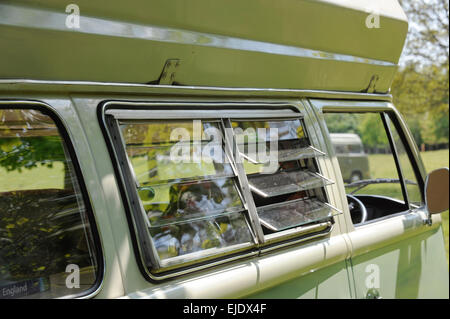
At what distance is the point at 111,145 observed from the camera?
175 cm

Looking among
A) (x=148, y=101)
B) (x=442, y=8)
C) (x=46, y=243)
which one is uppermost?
(x=442, y=8)

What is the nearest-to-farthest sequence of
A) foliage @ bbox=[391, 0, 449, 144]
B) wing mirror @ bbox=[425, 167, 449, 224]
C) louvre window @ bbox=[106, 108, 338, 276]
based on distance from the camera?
louvre window @ bbox=[106, 108, 338, 276]
wing mirror @ bbox=[425, 167, 449, 224]
foliage @ bbox=[391, 0, 449, 144]

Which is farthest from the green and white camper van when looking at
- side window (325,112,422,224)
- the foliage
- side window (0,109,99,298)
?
the foliage

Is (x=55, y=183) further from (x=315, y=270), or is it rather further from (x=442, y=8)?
(x=442, y=8)

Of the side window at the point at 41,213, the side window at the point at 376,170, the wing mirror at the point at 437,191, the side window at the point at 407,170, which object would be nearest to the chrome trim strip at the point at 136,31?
the side window at the point at 41,213

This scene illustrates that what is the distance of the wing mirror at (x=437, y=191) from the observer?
300 cm

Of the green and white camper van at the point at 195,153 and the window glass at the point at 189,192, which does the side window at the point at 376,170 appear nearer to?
the green and white camper van at the point at 195,153

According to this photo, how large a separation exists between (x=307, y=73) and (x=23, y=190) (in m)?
1.76

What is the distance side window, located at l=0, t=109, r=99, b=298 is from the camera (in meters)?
1.55

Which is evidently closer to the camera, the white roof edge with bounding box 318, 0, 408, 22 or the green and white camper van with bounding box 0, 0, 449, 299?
the green and white camper van with bounding box 0, 0, 449, 299

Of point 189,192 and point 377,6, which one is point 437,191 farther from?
point 189,192

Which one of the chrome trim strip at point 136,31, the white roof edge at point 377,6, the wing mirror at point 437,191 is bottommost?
the wing mirror at point 437,191

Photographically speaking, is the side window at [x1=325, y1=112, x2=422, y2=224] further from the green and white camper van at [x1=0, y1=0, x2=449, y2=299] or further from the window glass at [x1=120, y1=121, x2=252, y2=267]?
the window glass at [x1=120, y1=121, x2=252, y2=267]

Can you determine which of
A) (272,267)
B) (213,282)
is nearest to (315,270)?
(272,267)
